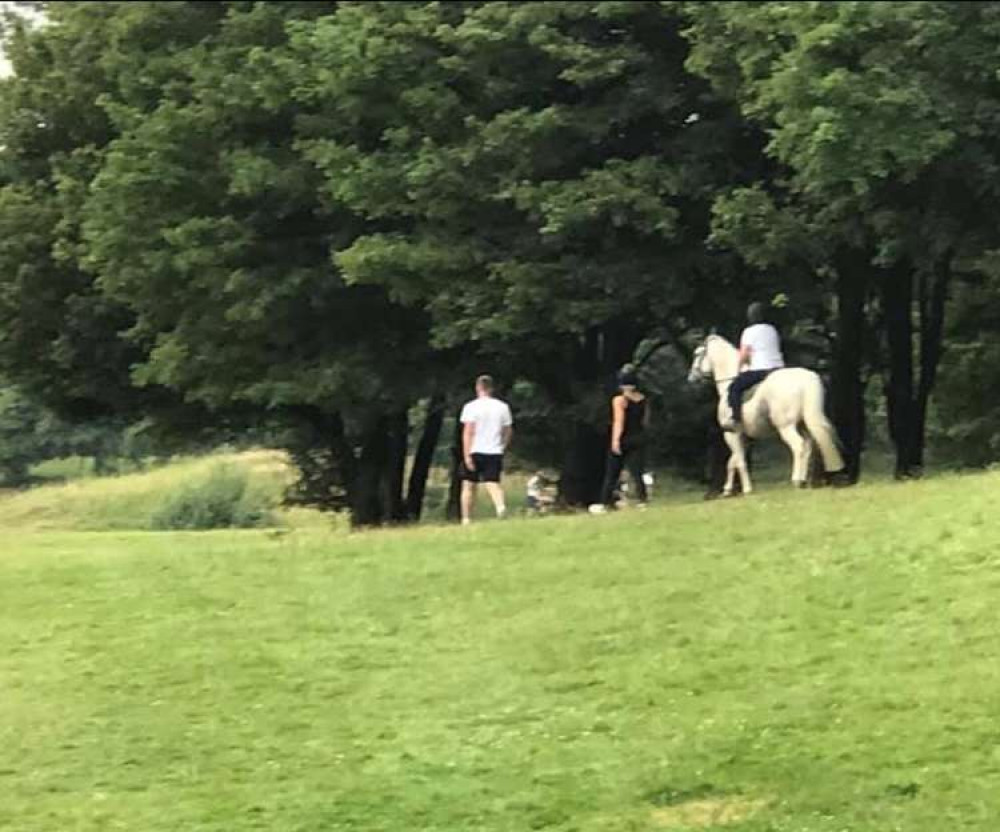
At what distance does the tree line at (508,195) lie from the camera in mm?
24562

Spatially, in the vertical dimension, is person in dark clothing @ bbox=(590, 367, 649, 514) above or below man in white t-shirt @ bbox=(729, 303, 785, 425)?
below

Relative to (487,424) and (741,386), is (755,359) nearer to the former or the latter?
(741,386)

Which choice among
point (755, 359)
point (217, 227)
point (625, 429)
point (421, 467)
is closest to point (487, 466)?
point (625, 429)

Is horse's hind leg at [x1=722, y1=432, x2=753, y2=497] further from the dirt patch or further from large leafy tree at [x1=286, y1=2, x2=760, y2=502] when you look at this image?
the dirt patch

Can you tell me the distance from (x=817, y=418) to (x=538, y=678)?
7.80 metres

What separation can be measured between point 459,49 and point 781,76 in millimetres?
5767

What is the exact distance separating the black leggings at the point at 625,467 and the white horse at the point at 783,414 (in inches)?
49.4

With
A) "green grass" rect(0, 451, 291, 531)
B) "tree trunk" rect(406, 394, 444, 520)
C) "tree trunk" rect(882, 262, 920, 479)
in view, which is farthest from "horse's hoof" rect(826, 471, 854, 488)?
"green grass" rect(0, 451, 291, 531)

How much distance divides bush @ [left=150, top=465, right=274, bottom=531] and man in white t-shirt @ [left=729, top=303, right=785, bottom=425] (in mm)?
32797

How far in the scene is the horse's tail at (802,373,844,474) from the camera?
20.6 metres

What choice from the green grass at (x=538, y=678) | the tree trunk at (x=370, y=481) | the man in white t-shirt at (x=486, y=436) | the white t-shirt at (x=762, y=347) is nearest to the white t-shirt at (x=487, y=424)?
the man in white t-shirt at (x=486, y=436)

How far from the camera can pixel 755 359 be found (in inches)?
850

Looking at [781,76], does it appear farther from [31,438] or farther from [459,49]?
[31,438]

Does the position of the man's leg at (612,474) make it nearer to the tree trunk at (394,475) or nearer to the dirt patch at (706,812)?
the dirt patch at (706,812)
